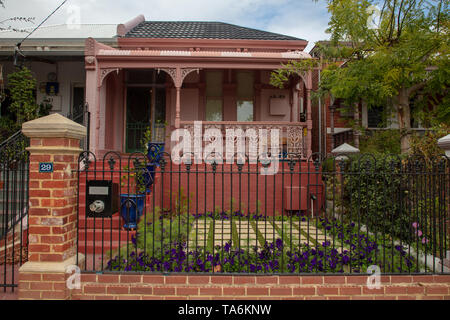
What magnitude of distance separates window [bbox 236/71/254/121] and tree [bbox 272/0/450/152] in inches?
155

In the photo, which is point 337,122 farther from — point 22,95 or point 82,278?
point 22,95

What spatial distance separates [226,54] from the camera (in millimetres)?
8242

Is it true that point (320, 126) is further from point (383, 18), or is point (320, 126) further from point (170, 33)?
point (170, 33)

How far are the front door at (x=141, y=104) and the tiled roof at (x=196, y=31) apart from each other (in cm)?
145

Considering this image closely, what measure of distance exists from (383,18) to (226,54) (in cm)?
389

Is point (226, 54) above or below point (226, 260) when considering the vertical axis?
above

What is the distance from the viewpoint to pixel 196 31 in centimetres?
1142

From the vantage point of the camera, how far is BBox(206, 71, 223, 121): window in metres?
10.5

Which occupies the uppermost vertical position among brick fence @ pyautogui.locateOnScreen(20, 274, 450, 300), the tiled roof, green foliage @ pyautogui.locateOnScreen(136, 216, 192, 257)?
the tiled roof

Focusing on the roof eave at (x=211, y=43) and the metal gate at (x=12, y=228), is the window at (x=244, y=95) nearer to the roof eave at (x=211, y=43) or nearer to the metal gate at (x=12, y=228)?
the roof eave at (x=211, y=43)

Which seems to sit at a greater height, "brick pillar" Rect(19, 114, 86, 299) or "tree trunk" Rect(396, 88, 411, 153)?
"tree trunk" Rect(396, 88, 411, 153)

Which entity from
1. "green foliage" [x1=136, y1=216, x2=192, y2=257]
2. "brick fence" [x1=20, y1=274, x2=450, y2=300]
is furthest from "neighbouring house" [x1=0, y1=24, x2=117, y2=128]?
"brick fence" [x1=20, y1=274, x2=450, y2=300]

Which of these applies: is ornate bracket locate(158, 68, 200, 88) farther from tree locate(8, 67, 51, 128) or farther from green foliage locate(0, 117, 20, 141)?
green foliage locate(0, 117, 20, 141)
